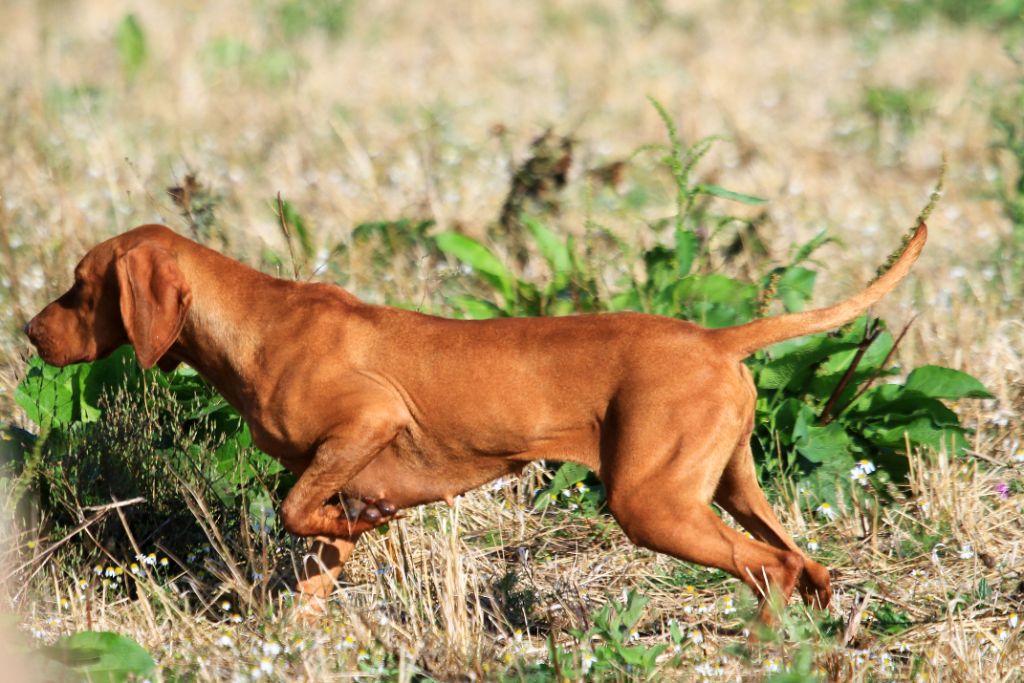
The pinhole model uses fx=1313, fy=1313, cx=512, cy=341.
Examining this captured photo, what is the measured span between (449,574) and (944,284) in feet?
14.1

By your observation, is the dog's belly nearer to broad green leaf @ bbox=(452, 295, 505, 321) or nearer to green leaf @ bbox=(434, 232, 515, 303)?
broad green leaf @ bbox=(452, 295, 505, 321)

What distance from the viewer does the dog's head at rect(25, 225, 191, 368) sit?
12.9 feet

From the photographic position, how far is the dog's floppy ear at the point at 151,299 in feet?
12.9

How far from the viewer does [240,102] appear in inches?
419

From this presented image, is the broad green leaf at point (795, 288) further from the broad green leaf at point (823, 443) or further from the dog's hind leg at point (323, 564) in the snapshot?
the dog's hind leg at point (323, 564)

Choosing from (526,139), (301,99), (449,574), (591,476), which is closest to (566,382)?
(449,574)

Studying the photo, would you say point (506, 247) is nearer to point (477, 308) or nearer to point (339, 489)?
point (477, 308)

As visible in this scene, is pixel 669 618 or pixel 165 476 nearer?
pixel 669 618

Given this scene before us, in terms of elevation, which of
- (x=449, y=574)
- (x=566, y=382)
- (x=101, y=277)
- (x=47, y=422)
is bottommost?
(x=449, y=574)

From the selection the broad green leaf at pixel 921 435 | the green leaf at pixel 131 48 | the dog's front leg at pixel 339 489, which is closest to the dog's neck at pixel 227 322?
the dog's front leg at pixel 339 489

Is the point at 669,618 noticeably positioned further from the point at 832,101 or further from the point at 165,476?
the point at 832,101

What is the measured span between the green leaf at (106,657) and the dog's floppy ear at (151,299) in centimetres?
80

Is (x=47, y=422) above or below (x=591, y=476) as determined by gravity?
above

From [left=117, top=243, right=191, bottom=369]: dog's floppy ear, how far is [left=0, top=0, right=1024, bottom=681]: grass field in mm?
514
